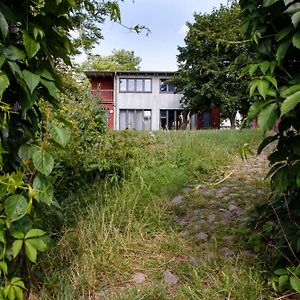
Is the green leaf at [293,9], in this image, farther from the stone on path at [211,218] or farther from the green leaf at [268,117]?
the stone on path at [211,218]

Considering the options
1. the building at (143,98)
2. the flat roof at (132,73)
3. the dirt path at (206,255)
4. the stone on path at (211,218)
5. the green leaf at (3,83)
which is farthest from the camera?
the building at (143,98)

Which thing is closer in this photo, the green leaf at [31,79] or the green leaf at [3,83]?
the green leaf at [3,83]

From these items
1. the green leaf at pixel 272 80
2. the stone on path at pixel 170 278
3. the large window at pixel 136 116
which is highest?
the large window at pixel 136 116

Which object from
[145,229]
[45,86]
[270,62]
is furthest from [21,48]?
[145,229]

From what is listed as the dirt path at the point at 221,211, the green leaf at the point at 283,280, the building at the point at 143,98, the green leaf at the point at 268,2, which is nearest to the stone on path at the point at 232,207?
the dirt path at the point at 221,211

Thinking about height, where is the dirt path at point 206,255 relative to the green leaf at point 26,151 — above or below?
below

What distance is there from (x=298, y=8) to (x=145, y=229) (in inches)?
70.3

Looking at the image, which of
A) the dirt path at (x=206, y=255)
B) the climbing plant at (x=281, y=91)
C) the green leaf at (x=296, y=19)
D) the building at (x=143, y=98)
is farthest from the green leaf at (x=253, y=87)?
the building at (x=143, y=98)

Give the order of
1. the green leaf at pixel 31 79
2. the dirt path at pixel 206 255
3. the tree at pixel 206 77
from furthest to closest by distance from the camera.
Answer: the tree at pixel 206 77, the dirt path at pixel 206 255, the green leaf at pixel 31 79

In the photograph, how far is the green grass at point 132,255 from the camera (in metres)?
1.84

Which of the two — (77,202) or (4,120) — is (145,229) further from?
(4,120)

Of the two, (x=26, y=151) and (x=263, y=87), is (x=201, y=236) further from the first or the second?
(x=26, y=151)

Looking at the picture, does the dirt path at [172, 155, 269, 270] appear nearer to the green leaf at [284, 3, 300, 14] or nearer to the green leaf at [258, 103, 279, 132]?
the green leaf at [258, 103, 279, 132]

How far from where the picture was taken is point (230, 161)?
14.8 feet
